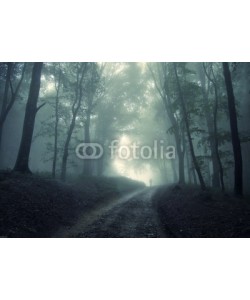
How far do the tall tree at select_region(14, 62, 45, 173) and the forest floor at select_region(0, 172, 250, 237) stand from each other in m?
1.28

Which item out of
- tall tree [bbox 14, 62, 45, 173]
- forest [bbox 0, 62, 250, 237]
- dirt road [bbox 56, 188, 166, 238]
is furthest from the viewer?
tall tree [bbox 14, 62, 45, 173]

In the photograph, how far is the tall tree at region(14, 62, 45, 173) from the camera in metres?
14.0

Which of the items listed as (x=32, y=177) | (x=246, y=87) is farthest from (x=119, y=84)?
(x=32, y=177)

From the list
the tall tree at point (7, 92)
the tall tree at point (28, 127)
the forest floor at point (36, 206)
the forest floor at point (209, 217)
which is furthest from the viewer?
the tall tree at point (7, 92)

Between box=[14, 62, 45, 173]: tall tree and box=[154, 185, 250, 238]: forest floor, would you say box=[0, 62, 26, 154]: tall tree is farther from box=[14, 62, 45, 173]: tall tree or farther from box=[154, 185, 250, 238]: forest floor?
box=[154, 185, 250, 238]: forest floor

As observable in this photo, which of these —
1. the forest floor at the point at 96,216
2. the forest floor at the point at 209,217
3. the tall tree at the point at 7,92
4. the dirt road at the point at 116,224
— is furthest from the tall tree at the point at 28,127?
the forest floor at the point at 209,217

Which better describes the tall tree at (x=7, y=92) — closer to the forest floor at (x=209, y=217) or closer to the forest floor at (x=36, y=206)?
the forest floor at (x=36, y=206)

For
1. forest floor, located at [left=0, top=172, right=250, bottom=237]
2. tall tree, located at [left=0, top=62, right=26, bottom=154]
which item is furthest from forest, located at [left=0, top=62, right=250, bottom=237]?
tall tree, located at [left=0, top=62, right=26, bottom=154]

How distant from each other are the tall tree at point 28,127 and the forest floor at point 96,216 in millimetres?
1280

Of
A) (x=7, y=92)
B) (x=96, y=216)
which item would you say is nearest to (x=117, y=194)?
(x=96, y=216)

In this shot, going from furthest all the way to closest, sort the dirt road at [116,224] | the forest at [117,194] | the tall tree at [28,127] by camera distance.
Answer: the tall tree at [28,127]
the dirt road at [116,224]
the forest at [117,194]

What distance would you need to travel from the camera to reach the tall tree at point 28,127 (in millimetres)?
13955

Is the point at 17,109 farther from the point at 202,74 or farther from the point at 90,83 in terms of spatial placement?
the point at 202,74

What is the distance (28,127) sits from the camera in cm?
1462
